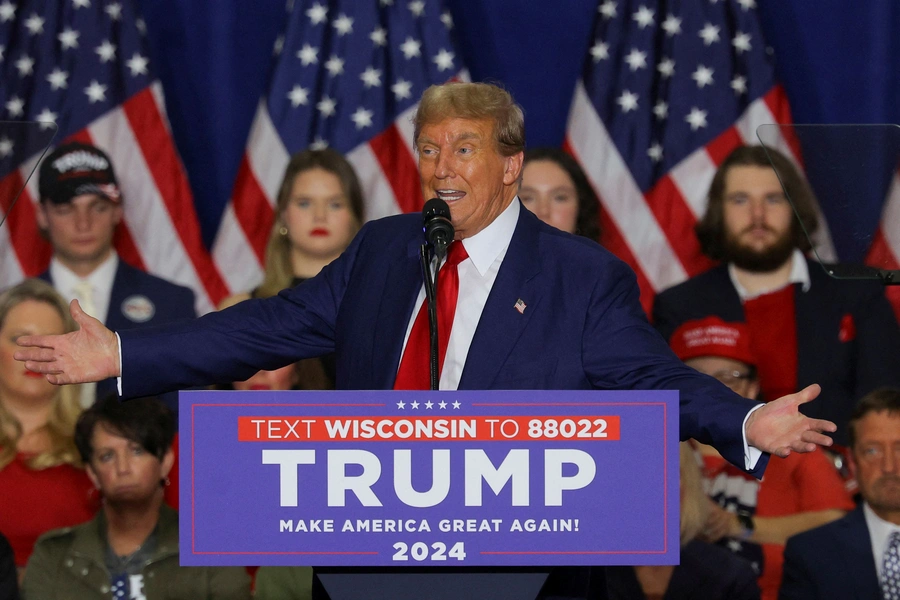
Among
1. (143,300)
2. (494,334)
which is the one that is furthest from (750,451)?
(143,300)

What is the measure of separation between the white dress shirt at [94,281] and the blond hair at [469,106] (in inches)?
101

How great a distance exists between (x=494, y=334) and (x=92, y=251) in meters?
2.87

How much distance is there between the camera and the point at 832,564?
4.08 metres

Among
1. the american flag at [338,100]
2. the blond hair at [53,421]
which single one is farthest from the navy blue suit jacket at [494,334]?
the american flag at [338,100]

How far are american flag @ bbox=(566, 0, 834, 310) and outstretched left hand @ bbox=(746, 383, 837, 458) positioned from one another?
9.01 feet

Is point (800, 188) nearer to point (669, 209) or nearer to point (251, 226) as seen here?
point (669, 209)

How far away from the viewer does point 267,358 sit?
2.35 meters

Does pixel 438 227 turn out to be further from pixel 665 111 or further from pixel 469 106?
pixel 665 111

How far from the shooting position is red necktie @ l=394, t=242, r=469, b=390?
2164mm

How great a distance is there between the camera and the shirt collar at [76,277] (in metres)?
4.59

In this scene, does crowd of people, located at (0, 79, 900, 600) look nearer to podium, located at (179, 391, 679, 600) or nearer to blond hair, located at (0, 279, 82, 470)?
blond hair, located at (0, 279, 82, 470)

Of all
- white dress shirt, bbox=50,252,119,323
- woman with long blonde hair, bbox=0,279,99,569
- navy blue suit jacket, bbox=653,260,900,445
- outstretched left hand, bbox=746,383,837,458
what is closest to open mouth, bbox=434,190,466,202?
outstretched left hand, bbox=746,383,837,458

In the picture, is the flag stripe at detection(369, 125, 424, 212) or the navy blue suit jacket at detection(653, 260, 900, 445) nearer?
the navy blue suit jacket at detection(653, 260, 900, 445)

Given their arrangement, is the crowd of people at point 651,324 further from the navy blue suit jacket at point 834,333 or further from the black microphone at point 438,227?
the black microphone at point 438,227
